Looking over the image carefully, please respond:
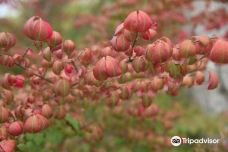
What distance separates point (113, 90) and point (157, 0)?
3471 millimetres

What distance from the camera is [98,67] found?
87.3 inches

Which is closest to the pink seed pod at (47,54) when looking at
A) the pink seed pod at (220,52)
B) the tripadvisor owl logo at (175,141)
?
the pink seed pod at (220,52)

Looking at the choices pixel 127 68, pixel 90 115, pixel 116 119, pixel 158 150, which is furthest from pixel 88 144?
pixel 127 68

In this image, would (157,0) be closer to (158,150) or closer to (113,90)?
(158,150)

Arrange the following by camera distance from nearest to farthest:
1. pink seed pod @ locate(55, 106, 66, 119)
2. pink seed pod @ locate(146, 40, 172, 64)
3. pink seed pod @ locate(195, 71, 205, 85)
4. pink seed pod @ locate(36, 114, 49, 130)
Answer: pink seed pod @ locate(146, 40, 172, 64) → pink seed pod @ locate(36, 114, 49, 130) → pink seed pod @ locate(195, 71, 205, 85) → pink seed pod @ locate(55, 106, 66, 119)

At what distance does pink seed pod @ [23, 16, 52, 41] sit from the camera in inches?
89.0

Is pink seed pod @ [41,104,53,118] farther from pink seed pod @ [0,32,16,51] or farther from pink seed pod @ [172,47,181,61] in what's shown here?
pink seed pod @ [172,47,181,61]

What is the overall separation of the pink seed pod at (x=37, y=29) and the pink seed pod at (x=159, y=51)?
1.76 feet

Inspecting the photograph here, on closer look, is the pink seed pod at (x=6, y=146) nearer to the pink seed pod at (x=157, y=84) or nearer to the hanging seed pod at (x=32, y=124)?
the hanging seed pod at (x=32, y=124)

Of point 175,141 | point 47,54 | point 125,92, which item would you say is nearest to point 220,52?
point 125,92

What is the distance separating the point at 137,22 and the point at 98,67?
291 mm

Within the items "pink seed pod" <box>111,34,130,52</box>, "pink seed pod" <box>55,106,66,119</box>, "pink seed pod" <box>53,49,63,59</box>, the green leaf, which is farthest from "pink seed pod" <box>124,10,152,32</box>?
A: the green leaf

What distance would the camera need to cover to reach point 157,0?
6.14 metres

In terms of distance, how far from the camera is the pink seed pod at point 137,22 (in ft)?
7.05
